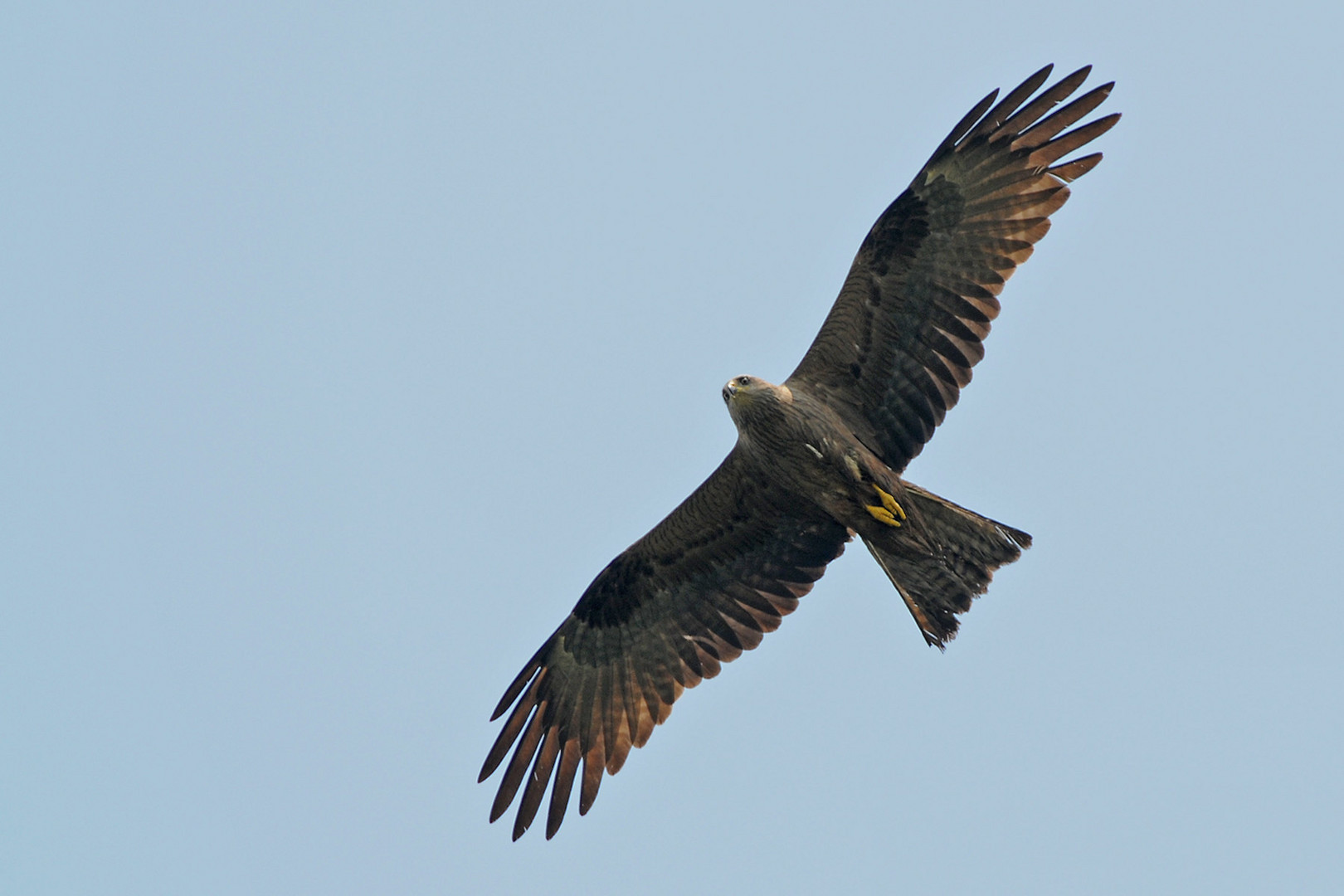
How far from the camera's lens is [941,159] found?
1220cm

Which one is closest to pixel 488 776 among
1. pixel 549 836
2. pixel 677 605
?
pixel 549 836

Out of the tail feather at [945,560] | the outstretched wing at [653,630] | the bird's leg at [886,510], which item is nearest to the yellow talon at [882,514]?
the bird's leg at [886,510]

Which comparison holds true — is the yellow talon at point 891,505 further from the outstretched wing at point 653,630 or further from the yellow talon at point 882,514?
the outstretched wing at point 653,630

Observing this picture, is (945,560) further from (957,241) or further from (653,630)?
(653,630)

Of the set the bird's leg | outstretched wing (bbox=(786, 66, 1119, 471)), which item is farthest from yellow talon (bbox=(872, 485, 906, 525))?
outstretched wing (bbox=(786, 66, 1119, 471))

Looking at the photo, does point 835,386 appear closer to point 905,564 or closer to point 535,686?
point 905,564

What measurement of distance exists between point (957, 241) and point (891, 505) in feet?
7.14

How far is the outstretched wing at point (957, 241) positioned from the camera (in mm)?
12031

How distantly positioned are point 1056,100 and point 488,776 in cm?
736

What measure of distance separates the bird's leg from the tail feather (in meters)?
0.11

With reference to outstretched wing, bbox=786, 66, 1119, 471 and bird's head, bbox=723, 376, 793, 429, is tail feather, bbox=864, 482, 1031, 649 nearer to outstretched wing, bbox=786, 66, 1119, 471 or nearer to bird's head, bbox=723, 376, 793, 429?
outstretched wing, bbox=786, 66, 1119, 471

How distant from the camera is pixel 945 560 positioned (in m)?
12.3

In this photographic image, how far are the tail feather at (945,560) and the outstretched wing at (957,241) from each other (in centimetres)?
80

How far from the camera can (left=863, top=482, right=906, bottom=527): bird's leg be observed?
1195cm
